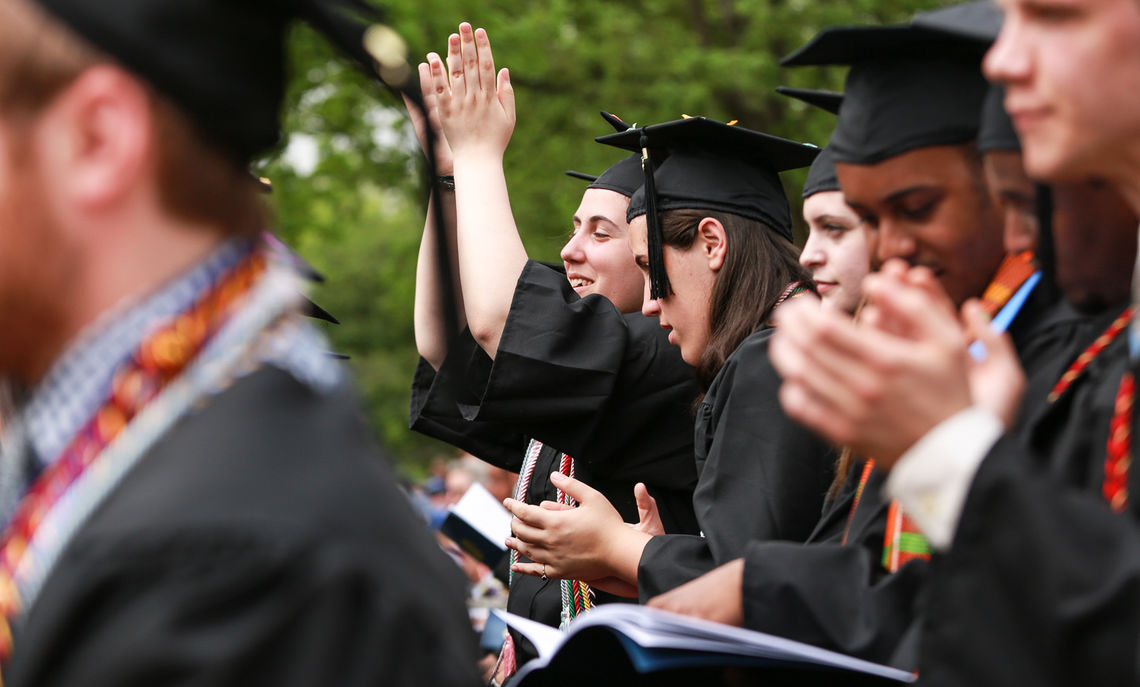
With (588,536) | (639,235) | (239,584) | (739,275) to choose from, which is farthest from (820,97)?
(239,584)

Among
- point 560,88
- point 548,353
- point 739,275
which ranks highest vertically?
point 560,88

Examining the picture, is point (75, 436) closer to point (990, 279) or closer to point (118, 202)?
point (118, 202)

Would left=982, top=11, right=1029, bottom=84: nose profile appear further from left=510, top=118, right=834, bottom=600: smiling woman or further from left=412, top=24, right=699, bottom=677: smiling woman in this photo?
left=412, top=24, right=699, bottom=677: smiling woman

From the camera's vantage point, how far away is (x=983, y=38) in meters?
2.07

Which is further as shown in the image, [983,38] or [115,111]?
[983,38]

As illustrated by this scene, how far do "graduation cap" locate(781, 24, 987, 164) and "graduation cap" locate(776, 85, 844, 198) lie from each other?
0.59 meters

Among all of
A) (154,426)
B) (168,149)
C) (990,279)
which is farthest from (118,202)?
(990,279)

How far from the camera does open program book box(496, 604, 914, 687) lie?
1.83 m

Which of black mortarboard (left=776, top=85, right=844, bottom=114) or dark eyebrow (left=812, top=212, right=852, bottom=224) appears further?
dark eyebrow (left=812, top=212, right=852, bottom=224)

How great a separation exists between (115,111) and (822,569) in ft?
4.87

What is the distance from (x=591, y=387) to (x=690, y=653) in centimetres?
203

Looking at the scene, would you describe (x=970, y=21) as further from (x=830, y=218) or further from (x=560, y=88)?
(x=560, y=88)

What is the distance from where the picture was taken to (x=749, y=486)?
9.86 feet

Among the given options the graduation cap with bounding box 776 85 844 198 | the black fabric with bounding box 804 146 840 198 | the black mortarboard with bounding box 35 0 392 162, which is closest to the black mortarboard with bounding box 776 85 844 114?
the graduation cap with bounding box 776 85 844 198
